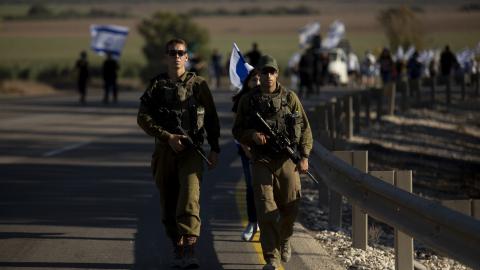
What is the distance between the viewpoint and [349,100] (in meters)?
25.0

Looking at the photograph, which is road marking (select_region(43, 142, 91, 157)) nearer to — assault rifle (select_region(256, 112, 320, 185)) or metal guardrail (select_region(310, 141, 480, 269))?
metal guardrail (select_region(310, 141, 480, 269))

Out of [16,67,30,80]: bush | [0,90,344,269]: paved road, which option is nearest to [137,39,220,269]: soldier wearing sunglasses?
[0,90,344,269]: paved road

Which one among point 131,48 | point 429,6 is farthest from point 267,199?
point 429,6

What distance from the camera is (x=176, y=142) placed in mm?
10344

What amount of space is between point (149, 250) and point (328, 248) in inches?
65.9

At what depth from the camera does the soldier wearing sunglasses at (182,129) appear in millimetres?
10492

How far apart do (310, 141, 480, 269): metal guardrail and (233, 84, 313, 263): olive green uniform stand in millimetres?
631

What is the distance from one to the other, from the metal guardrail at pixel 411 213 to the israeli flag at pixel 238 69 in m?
1.14

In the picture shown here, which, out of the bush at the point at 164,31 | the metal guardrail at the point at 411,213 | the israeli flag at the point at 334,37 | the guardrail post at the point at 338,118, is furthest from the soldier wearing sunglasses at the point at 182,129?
the bush at the point at 164,31

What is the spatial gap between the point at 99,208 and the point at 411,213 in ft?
20.2

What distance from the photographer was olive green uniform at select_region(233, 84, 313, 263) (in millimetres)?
10344

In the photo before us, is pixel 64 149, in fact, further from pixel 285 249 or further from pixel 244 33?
pixel 244 33

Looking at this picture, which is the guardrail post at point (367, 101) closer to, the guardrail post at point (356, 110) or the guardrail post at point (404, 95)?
the guardrail post at point (356, 110)

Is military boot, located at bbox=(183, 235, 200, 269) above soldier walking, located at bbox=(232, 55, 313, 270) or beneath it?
beneath
